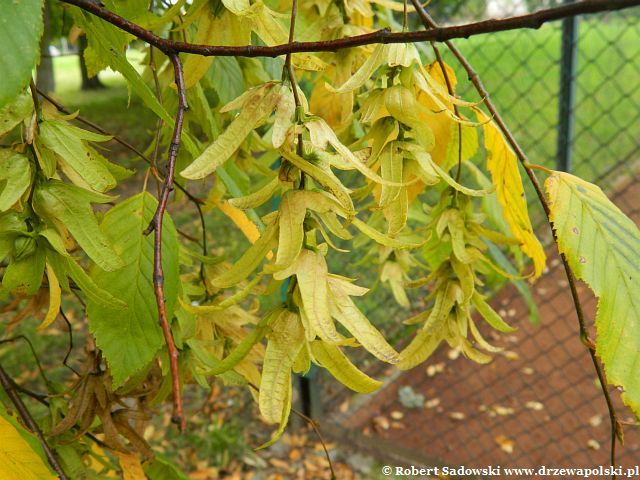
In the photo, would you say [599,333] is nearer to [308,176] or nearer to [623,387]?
[623,387]

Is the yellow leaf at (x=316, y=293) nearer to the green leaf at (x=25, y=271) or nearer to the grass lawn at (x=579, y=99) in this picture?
the green leaf at (x=25, y=271)

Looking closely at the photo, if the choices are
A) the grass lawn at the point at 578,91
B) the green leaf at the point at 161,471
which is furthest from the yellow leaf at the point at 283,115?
the grass lawn at the point at 578,91

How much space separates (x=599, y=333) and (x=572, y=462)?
1424 mm

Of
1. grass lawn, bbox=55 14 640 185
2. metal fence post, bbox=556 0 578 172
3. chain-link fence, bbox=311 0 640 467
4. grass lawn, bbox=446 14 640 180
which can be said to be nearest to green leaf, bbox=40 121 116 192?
chain-link fence, bbox=311 0 640 467

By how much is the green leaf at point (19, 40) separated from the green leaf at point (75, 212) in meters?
0.07

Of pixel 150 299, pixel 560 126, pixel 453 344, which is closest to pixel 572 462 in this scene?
pixel 560 126

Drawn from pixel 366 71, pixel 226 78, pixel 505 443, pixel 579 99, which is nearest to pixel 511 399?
pixel 505 443

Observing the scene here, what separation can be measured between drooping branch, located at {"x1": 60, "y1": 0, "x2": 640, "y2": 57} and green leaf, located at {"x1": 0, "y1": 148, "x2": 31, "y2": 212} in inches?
4.0

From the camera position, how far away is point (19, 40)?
0.35m

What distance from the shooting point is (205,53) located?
1.19 feet

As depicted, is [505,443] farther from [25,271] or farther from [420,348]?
[25,271]

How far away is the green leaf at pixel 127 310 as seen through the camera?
18.6 inches

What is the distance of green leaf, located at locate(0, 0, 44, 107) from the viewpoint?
1.12 feet

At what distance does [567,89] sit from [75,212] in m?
1.89
